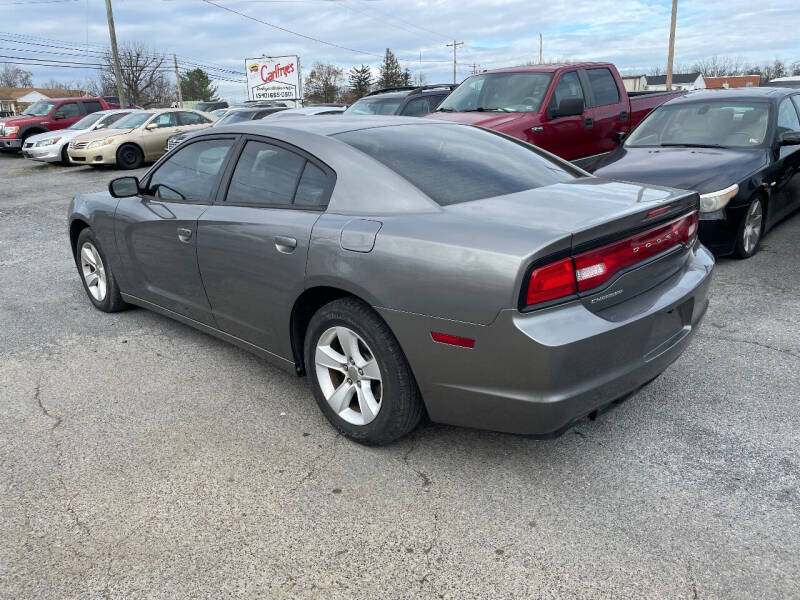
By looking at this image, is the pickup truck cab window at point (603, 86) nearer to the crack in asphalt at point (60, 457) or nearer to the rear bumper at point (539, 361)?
the rear bumper at point (539, 361)

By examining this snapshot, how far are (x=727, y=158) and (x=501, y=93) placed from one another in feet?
11.6

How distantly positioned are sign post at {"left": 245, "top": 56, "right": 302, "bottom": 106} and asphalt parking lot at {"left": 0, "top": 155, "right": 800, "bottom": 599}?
33249mm

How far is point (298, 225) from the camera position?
3.22 meters

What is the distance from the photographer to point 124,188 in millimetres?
4410

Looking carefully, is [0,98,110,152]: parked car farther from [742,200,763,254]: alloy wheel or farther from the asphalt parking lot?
[742,200,763,254]: alloy wheel

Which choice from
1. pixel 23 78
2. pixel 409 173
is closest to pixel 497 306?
pixel 409 173

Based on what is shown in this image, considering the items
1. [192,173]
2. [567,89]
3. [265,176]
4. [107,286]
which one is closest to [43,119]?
[567,89]

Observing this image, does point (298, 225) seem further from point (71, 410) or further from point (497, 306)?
point (71, 410)

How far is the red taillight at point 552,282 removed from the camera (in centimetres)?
247

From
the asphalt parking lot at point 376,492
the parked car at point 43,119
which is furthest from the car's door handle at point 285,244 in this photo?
the parked car at point 43,119

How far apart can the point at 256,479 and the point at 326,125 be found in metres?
1.91

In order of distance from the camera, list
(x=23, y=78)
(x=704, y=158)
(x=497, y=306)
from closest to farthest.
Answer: (x=497, y=306) → (x=704, y=158) → (x=23, y=78)

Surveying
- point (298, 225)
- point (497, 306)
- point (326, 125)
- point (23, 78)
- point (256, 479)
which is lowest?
point (256, 479)

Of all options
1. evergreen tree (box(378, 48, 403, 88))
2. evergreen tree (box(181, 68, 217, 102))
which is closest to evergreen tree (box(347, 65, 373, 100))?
evergreen tree (box(378, 48, 403, 88))
